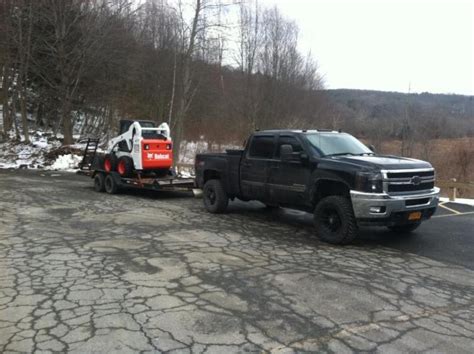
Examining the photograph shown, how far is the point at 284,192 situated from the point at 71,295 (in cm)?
473

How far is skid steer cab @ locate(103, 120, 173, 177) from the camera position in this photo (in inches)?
508

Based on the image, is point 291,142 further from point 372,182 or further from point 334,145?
point 372,182

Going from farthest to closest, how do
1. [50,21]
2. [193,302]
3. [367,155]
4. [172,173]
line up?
A: [50,21] < [172,173] < [367,155] < [193,302]

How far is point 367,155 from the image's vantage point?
28.0 ft

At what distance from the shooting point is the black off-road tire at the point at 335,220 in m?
7.57

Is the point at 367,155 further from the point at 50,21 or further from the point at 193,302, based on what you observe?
the point at 50,21

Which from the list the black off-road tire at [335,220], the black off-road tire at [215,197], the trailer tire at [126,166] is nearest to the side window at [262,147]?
the black off-road tire at [215,197]

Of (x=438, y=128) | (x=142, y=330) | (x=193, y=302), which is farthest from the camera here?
(x=438, y=128)

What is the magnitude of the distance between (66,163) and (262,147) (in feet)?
53.2

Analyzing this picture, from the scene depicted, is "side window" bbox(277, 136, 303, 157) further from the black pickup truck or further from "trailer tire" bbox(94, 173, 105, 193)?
"trailer tire" bbox(94, 173, 105, 193)

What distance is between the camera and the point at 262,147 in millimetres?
9586

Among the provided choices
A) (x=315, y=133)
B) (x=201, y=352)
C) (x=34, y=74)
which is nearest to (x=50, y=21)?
(x=34, y=74)

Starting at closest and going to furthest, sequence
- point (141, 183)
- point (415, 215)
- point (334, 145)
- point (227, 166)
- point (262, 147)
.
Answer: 1. point (415, 215)
2. point (334, 145)
3. point (262, 147)
4. point (227, 166)
5. point (141, 183)

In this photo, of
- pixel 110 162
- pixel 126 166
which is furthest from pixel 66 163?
pixel 126 166
